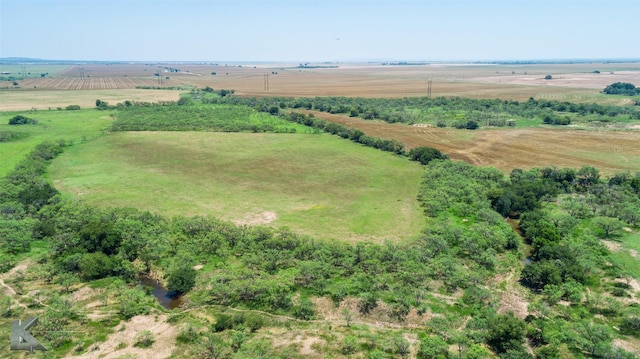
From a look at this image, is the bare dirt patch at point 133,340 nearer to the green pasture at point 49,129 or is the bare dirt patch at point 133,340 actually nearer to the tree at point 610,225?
the tree at point 610,225

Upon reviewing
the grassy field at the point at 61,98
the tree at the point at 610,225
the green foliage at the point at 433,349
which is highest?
the grassy field at the point at 61,98

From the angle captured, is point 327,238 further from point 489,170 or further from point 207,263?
point 489,170

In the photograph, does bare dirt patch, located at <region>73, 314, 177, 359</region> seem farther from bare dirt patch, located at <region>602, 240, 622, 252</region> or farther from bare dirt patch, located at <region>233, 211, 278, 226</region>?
bare dirt patch, located at <region>602, 240, 622, 252</region>

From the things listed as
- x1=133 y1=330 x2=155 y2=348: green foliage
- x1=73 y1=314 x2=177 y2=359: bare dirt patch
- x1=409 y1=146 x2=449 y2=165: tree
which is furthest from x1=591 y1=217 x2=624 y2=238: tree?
x1=133 y1=330 x2=155 y2=348: green foliage

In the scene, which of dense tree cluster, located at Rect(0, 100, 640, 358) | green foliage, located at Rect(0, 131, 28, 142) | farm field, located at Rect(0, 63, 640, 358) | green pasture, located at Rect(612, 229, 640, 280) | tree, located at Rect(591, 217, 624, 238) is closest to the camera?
dense tree cluster, located at Rect(0, 100, 640, 358)

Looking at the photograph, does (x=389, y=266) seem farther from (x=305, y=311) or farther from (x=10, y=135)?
(x=10, y=135)

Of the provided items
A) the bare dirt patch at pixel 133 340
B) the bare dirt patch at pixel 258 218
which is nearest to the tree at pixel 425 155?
the bare dirt patch at pixel 258 218

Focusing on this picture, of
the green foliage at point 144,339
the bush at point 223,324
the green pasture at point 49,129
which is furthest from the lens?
the green pasture at point 49,129
